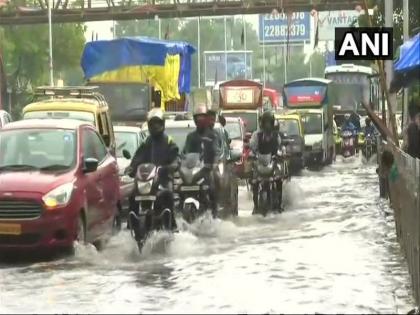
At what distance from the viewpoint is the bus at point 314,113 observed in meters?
42.6

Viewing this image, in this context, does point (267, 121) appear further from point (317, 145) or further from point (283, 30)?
point (283, 30)

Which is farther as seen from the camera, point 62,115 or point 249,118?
point 249,118

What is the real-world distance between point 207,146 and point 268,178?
307cm

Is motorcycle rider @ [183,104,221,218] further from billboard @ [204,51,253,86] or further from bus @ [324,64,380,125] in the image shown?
billboard @ [204,51,253,86]

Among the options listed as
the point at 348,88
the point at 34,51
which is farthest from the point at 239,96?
the point at 34,51

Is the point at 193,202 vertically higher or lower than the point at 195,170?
lower

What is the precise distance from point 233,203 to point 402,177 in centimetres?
747

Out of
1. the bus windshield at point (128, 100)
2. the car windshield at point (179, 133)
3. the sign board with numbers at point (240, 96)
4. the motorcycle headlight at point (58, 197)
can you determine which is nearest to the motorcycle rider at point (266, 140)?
the car windshield at point (179, 133)

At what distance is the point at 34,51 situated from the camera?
74.8 m

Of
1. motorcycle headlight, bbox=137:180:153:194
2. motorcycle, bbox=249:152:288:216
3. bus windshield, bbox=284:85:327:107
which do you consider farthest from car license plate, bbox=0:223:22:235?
bus windshield, bbox=284:85:327:107

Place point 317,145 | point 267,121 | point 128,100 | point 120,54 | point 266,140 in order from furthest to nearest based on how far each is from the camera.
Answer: point 317,145 → point 120,54 → point 128,100 → point 267,121 → point 266,140

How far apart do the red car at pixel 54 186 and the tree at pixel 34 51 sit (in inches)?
2173

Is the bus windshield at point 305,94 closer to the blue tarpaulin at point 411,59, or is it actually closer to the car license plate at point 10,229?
the car license plate at point 10,229

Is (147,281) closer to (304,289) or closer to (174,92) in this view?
(304,289)
